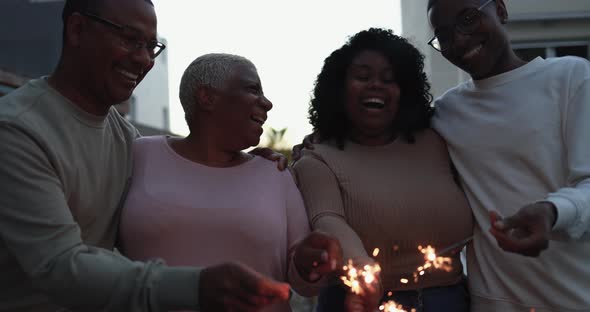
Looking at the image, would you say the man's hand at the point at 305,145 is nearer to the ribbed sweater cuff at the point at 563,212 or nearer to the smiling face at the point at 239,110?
the smiling face at the point at 239,110

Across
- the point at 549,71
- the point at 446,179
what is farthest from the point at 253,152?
the point at 549,71

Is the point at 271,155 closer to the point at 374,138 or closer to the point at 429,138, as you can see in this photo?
the point at 374,138

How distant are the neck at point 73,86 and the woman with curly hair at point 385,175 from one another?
1113mm

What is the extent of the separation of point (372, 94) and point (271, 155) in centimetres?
64

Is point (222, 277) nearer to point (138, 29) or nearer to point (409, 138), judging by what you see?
point (138, 29)

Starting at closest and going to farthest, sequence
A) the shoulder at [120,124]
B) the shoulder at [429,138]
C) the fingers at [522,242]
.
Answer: the fingers at [522,242] → the shoulder at [120,124] → the shoulder at [429,138]

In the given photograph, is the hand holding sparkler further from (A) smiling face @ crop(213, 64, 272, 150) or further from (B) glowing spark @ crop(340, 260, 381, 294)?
(A) smiling face @ crop(213, 64, 272, 150)

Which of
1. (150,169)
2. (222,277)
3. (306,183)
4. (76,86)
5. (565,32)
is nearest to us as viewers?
(222,277)

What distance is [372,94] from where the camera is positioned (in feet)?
10.2

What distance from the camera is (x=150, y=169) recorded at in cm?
276

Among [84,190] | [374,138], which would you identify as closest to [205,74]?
[84,190]

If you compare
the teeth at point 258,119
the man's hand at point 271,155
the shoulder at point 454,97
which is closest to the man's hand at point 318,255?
the man's hand at point 271,155

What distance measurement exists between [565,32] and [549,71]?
244 inches

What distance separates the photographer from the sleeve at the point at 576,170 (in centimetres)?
238
